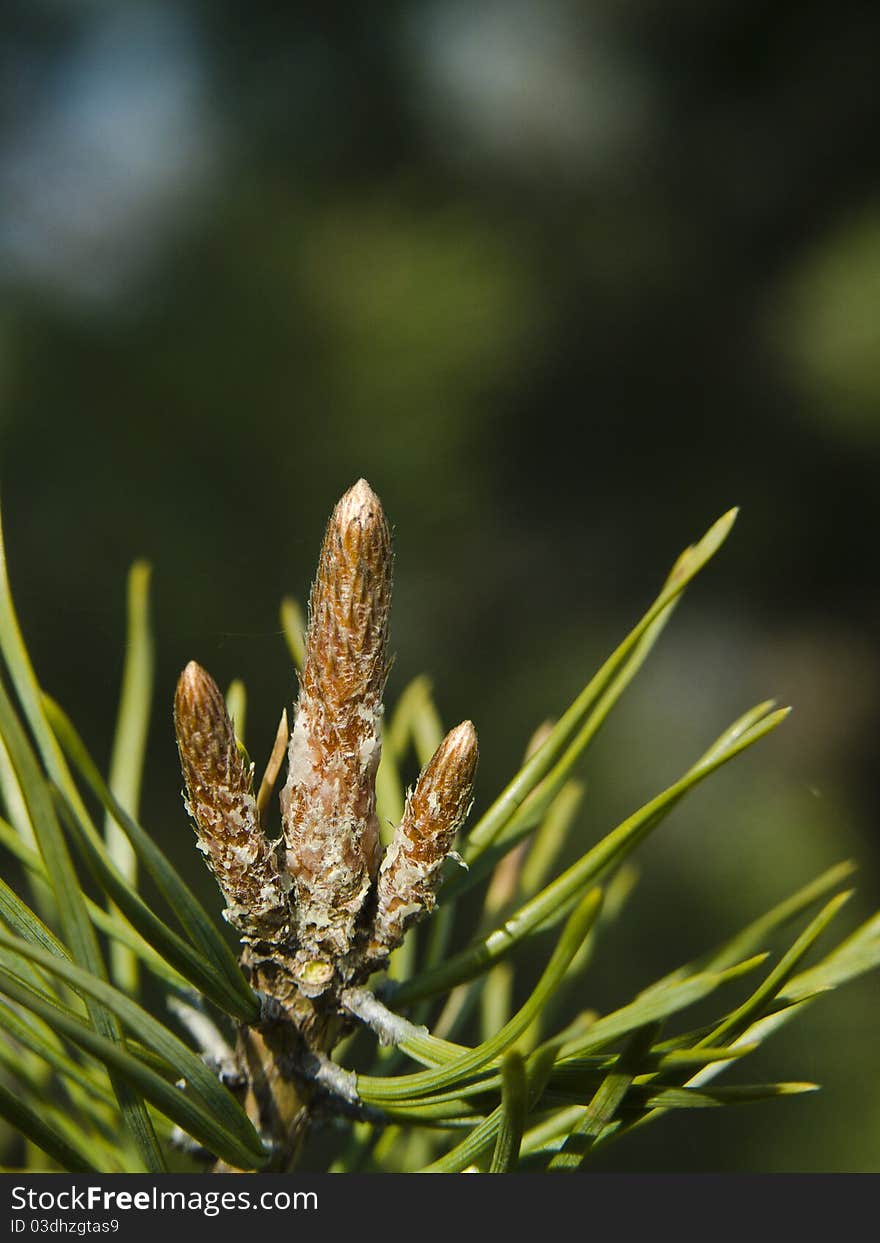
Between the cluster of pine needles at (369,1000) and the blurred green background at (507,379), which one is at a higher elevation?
the blurred green background at (507,379)

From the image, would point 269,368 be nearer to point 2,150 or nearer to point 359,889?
point 2,150


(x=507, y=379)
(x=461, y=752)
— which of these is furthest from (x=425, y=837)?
(x=507, y=379)

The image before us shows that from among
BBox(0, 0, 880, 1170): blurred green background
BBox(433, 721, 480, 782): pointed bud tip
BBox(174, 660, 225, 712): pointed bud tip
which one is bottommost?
BBox(433, 721, 480, 782): pointed bud tip

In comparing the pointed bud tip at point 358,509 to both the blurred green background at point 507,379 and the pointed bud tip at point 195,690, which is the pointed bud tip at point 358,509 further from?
the blurred green background at point 507,379

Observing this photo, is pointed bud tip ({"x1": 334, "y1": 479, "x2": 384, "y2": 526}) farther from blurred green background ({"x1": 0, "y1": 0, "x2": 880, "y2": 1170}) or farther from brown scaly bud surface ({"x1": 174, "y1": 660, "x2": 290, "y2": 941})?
blurred green background ({"x1": 0, "y1": 0, "x2": 880, "y2": 1170})

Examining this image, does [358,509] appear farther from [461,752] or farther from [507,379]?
[507,379]

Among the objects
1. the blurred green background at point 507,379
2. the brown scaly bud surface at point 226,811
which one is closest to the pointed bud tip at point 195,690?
the brown scaly bud surface at point 226,811

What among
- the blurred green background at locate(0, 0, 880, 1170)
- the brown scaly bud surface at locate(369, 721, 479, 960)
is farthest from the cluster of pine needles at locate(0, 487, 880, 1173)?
the blurred green background at locate(0, 0, 880, 1170)
